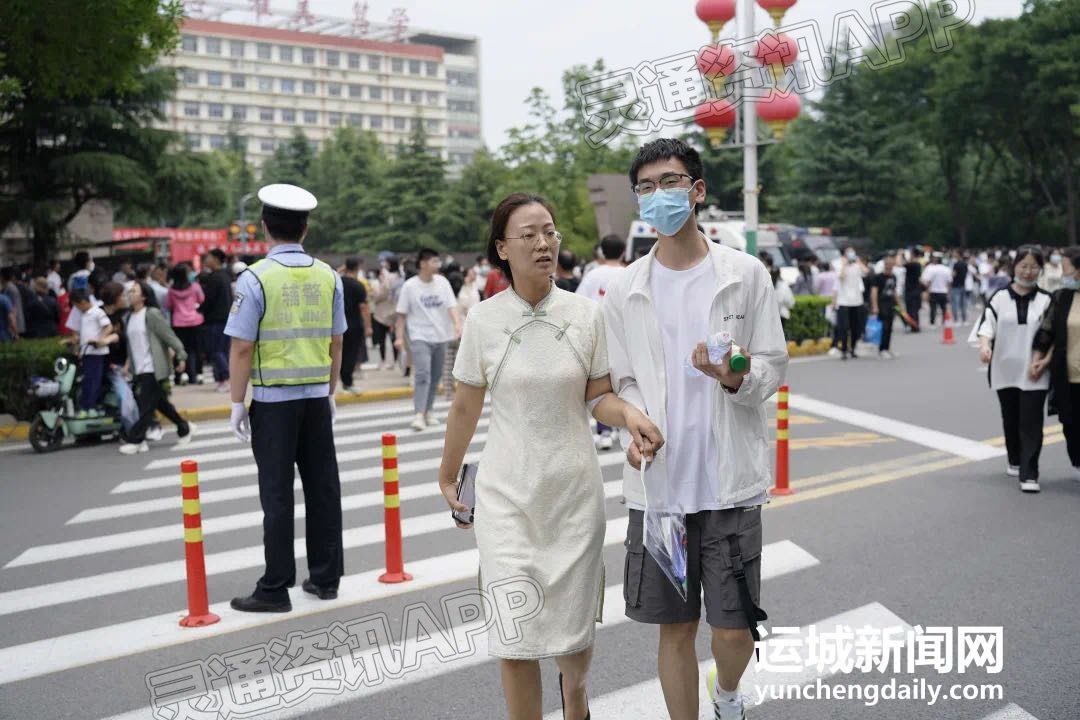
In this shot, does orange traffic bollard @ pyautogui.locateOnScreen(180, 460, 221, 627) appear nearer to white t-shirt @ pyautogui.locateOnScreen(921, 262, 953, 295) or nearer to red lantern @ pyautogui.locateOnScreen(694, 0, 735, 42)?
red lantern @ pyautogui.locateOnScreen(694, 0, 735, 42)

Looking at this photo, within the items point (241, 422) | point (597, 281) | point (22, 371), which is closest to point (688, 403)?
point (241, 422)

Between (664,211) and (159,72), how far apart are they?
92.1 feet

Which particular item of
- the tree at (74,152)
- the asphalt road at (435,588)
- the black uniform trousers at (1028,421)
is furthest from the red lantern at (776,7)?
the tree at (74,152)

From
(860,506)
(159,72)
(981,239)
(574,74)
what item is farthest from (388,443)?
(981,239)

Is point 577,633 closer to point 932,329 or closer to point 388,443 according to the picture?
point 388,443

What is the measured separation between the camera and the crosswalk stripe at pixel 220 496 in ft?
27.6

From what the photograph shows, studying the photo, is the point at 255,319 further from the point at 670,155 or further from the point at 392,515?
the point at 670,155

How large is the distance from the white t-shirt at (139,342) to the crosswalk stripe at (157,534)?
309 centimetres

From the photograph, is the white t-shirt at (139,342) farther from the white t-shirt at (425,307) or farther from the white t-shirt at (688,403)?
the white t-shirt at (688,403)

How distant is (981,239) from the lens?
5181 cm

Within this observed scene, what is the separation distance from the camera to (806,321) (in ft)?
63.0

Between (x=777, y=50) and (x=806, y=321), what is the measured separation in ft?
26.9

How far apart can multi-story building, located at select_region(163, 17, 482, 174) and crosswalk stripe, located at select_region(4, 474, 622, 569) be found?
4127 inches

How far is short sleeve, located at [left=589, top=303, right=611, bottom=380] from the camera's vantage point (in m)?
3.63
